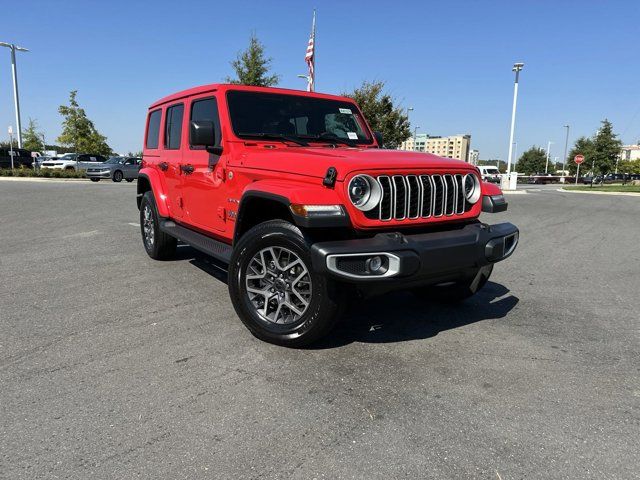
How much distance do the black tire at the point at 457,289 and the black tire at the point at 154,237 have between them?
3306 millimetres

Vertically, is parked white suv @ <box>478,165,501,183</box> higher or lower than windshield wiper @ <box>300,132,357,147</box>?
lower

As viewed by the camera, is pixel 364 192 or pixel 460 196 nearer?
pixel 364 192

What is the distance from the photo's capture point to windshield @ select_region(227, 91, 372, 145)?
4305 millimetres

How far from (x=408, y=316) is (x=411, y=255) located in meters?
1.39

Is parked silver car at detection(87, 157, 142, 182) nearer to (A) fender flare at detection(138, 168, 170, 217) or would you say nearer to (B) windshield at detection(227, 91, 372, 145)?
(A) fender flare at detection(138, 168, 170, 217)

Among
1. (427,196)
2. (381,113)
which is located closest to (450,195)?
(427,196)

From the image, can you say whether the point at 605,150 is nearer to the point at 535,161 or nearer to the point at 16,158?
the point at 535,161

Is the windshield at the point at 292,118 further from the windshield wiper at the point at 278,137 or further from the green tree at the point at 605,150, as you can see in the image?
the green tree at the point at 605,150

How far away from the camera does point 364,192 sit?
10.3 ft

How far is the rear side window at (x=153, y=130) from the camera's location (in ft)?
19.7

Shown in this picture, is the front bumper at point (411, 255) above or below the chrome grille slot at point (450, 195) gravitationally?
below

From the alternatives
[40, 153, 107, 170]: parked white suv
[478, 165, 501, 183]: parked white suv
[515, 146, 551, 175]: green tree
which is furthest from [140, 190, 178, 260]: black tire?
[515, 146, 551, 175]: green tree

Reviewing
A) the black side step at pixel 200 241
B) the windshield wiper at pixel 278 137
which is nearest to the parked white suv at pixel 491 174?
the black side step at pixel 200 241

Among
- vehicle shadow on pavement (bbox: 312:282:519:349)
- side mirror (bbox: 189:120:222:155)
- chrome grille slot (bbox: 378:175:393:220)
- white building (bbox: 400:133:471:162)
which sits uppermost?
white building (bbox: 400:133:471:162)
